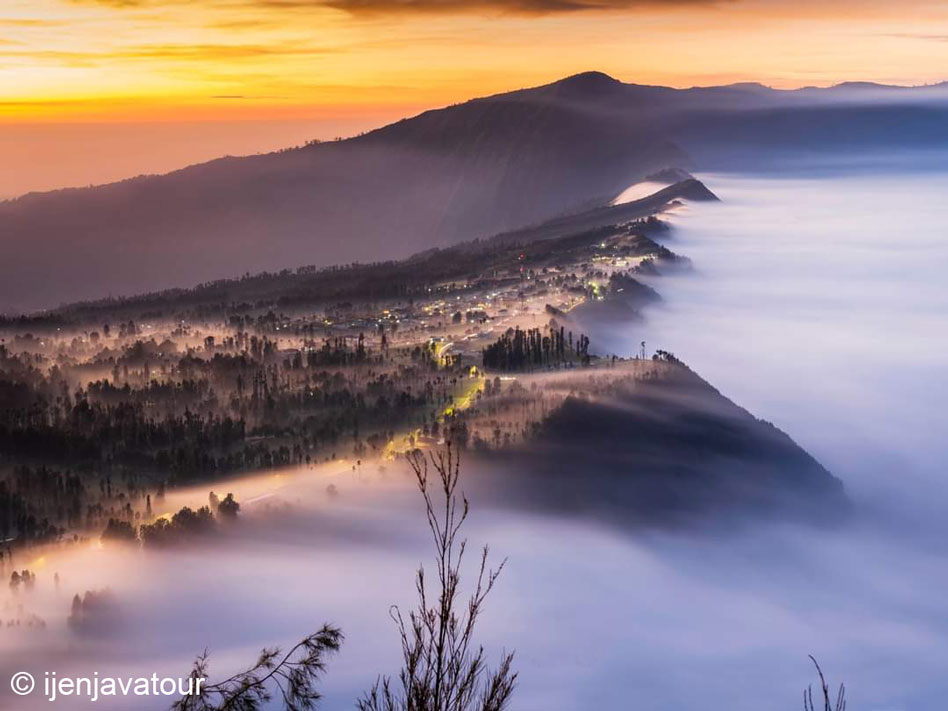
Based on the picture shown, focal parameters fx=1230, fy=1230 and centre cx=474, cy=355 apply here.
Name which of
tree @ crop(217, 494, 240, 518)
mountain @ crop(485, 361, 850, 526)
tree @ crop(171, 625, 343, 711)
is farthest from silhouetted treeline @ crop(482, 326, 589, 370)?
tree @ crop(171, 625, 343, 711)

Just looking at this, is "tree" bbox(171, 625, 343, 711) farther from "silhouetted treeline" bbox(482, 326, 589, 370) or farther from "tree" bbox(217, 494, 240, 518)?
"silhouetted treeline" bbox(482, 326, 589, 370)

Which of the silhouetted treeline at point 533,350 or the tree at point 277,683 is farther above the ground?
the tree at point 277,683

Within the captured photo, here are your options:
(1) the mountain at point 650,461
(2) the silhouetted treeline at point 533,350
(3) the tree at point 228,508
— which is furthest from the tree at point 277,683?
(2) the silhouetted treeline at point 533,350

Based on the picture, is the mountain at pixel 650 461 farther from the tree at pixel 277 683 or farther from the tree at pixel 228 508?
the tree at pixel 277 683

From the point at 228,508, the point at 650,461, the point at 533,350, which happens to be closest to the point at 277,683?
the point at 228,508

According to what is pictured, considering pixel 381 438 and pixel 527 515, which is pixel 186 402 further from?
pixel 527 515

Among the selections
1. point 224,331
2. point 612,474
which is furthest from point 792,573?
point 224,331

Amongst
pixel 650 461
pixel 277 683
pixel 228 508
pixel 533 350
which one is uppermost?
pixel 277 683

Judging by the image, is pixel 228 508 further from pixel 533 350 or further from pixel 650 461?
pixel 533 350
